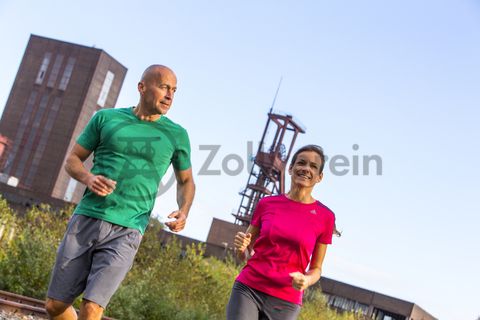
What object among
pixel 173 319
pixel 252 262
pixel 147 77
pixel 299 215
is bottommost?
pixel 173 319

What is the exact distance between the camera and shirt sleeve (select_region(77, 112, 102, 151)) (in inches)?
201

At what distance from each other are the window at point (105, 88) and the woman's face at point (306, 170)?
78450mm

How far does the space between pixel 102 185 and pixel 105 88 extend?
3129 inches

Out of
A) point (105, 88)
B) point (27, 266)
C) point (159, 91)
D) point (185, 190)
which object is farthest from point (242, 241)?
point (105, 88)

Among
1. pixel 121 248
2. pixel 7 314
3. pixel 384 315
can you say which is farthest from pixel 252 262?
pixel 384 315

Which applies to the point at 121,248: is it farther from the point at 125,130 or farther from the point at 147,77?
the point at 147,77

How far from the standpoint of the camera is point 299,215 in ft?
16.5

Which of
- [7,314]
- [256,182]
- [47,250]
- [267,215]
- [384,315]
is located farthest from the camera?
[256,182]

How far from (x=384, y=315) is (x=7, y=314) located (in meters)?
42.9

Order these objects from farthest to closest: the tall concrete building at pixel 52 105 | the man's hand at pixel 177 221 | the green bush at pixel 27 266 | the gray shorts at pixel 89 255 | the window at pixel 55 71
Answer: the window at pixel 55 71 → the tall concrete building at pixel 52 105 → the green bush at pixel 27 266 → the man's hand at pixel 177 221 → the gray shorts at pixel 89 255

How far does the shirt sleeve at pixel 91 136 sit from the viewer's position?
509 centimetres

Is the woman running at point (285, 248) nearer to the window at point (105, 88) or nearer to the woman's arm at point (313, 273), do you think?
the woman's arm at point (313, 273)

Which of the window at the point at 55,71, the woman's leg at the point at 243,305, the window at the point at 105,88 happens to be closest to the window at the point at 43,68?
the window at the point at 55,71

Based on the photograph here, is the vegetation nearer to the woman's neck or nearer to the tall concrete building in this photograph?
the woman's neck
